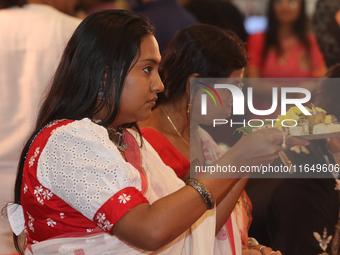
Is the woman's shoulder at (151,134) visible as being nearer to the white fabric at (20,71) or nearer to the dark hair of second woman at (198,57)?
the dark hair of second woman at (198,57)

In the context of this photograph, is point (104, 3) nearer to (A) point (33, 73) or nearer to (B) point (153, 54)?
(A) point (33, 73)

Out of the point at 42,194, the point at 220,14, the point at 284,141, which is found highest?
the point at 220,14

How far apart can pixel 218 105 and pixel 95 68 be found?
67 centimetres

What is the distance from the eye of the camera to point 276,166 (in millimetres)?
2092

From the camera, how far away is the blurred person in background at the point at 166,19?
2.04 meters

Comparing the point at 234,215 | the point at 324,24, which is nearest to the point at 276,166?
the point at 234,215

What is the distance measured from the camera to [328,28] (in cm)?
234

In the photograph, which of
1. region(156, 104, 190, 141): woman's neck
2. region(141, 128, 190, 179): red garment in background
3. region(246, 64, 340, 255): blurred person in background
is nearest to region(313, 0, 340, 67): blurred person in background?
region(246, 64, 340, 255): blurred person in background

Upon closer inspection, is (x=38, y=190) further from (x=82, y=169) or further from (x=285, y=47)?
(x=285, y=47)

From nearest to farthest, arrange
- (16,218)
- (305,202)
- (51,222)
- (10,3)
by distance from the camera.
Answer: (51,222), (16,218), (10,3), (305,202)

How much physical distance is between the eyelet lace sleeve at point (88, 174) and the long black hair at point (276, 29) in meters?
1.81

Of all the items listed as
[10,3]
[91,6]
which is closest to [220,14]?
[91,6]

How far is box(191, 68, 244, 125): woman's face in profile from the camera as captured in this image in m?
1.47

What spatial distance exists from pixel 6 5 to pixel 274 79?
155cm
